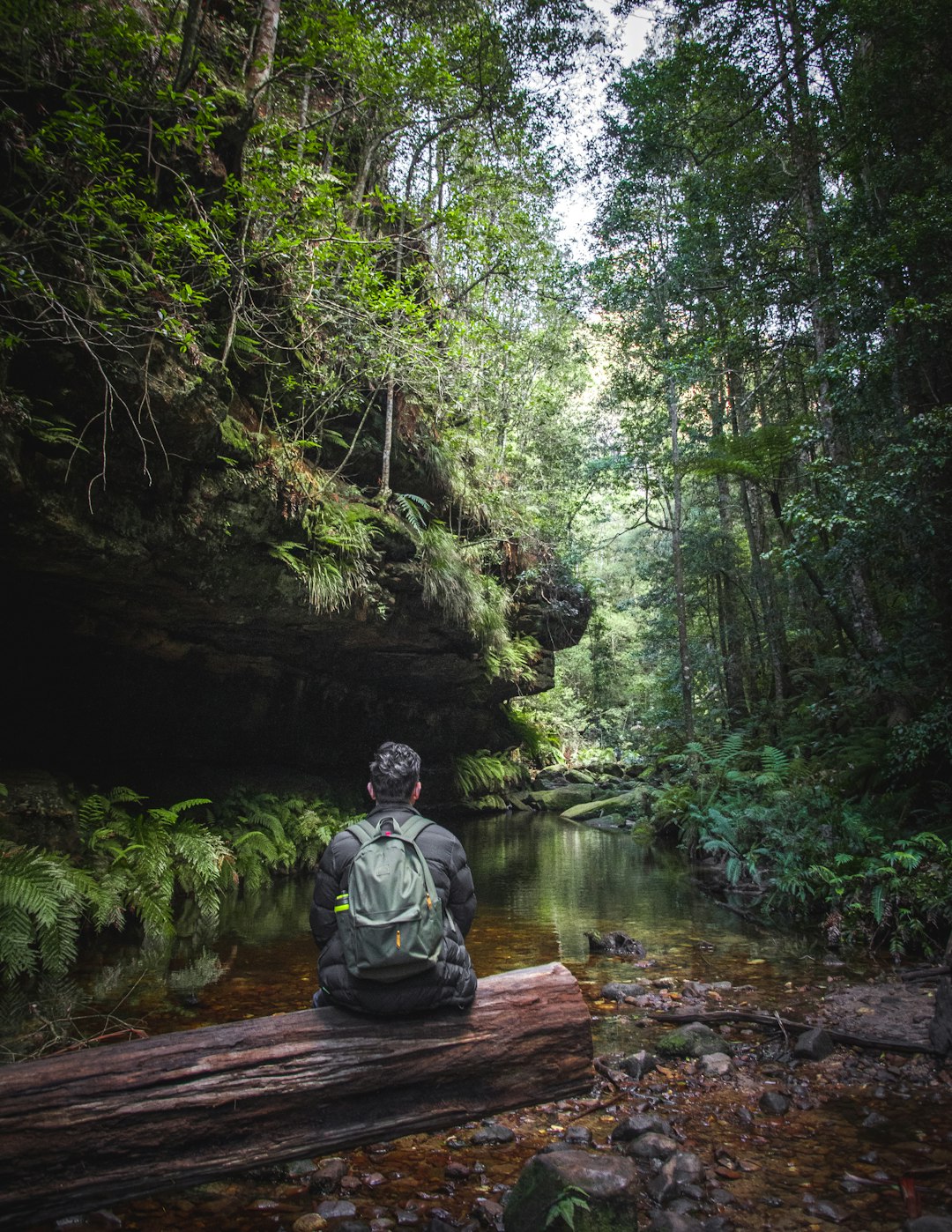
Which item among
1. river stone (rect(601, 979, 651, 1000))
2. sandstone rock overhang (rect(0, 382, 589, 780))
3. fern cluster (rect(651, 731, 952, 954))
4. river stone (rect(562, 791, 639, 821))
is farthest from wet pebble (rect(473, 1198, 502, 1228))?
river stone (rect(562, 791, 639, 821))

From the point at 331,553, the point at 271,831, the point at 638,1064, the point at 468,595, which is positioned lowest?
the point at 638,1064

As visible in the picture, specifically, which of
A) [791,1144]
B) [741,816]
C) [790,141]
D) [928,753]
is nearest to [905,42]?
[790,141]

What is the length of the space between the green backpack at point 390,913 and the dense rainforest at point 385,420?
134 inches

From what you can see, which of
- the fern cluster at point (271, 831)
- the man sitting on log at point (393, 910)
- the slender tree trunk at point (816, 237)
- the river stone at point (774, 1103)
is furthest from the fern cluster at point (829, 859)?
the fern cluster at point (271, 831)

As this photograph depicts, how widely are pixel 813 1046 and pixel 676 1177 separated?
161 centimetres

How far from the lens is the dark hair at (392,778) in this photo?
332 centimetres

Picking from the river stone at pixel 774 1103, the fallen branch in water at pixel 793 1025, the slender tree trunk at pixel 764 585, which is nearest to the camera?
the river stone at pixel 774 1103

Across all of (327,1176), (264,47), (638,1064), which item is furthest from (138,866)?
(264,47)

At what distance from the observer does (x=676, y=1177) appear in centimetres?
273

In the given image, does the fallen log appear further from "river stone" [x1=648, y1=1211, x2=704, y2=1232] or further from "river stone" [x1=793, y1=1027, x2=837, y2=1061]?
"river stone" [x1=793, y1=1027, x2=837, y2=1061]

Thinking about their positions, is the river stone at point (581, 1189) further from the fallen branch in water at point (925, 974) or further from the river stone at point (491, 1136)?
the fallen branch in water at point (925, 974)

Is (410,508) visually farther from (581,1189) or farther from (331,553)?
(581,1189)

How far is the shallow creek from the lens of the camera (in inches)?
102

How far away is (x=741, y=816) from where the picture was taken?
9.38m
